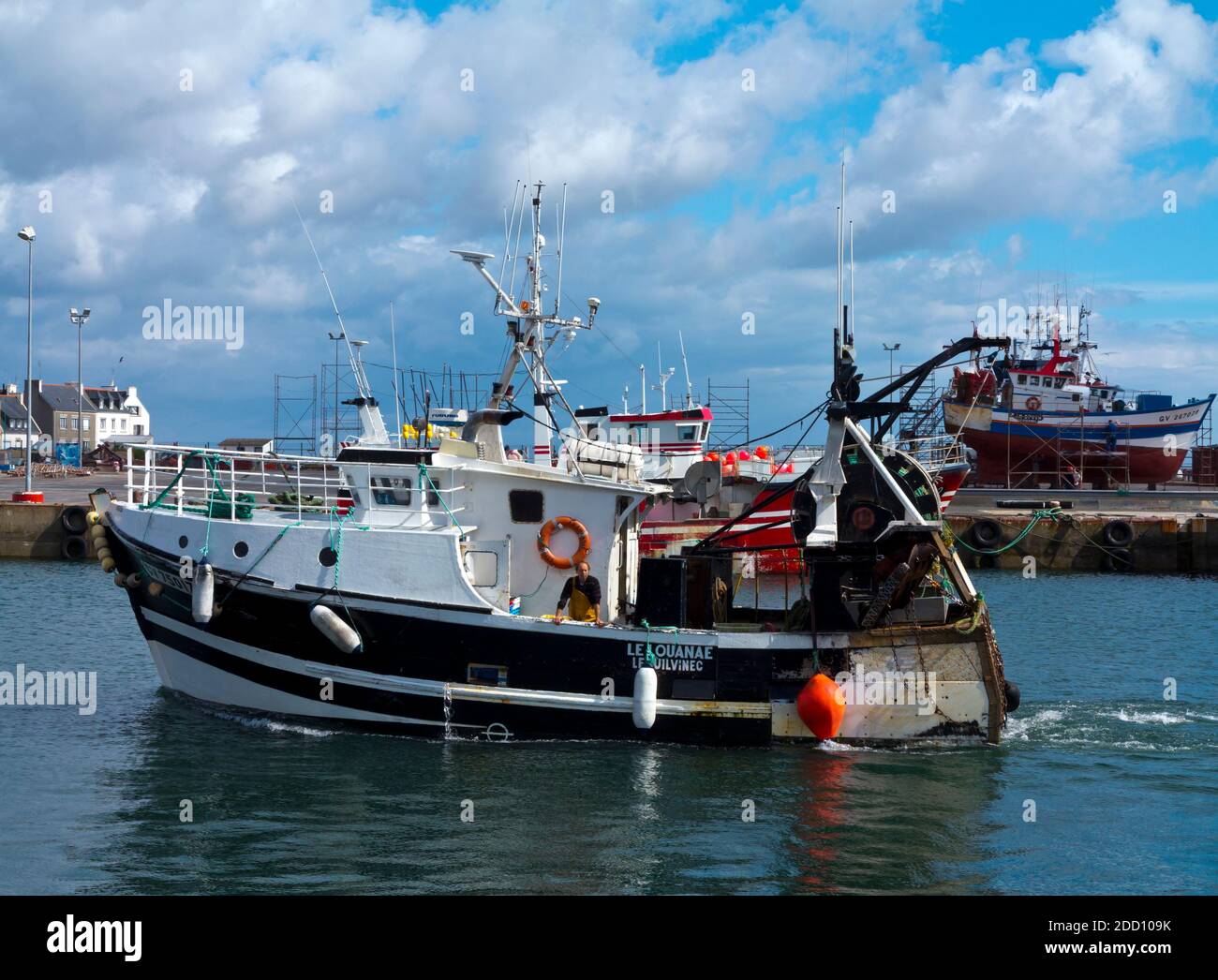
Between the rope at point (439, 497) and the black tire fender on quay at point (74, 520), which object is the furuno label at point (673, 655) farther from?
the black tire fender on quay at point (74, 520)

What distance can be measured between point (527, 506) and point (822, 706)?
4.31 metres

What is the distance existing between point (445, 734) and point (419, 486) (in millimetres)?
3022

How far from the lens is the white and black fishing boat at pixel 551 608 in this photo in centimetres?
1396

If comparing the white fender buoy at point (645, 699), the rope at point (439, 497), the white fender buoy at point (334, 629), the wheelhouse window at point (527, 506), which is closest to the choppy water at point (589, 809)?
the white fender buoy at point (645, 699)

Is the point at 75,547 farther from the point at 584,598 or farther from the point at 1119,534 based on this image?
the point at 1119,534

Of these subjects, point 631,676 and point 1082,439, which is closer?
point 631,676

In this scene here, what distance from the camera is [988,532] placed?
38875mm

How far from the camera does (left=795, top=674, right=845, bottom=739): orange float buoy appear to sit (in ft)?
44.8

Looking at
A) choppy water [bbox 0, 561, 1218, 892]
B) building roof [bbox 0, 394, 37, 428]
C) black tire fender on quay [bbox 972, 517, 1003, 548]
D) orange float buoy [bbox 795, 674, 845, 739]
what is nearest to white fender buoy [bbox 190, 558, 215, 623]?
choppy water [bbox 0, 561, 1218, 892]

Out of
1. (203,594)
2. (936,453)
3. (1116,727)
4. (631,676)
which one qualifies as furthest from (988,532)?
(203,594)

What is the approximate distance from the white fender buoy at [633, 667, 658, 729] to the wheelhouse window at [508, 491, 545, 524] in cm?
249

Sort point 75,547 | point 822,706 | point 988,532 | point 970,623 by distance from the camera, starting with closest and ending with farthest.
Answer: point 822,706 → point 970,623 → point 75,547 → point 988,532

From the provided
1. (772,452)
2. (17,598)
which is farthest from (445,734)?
(772,452)
